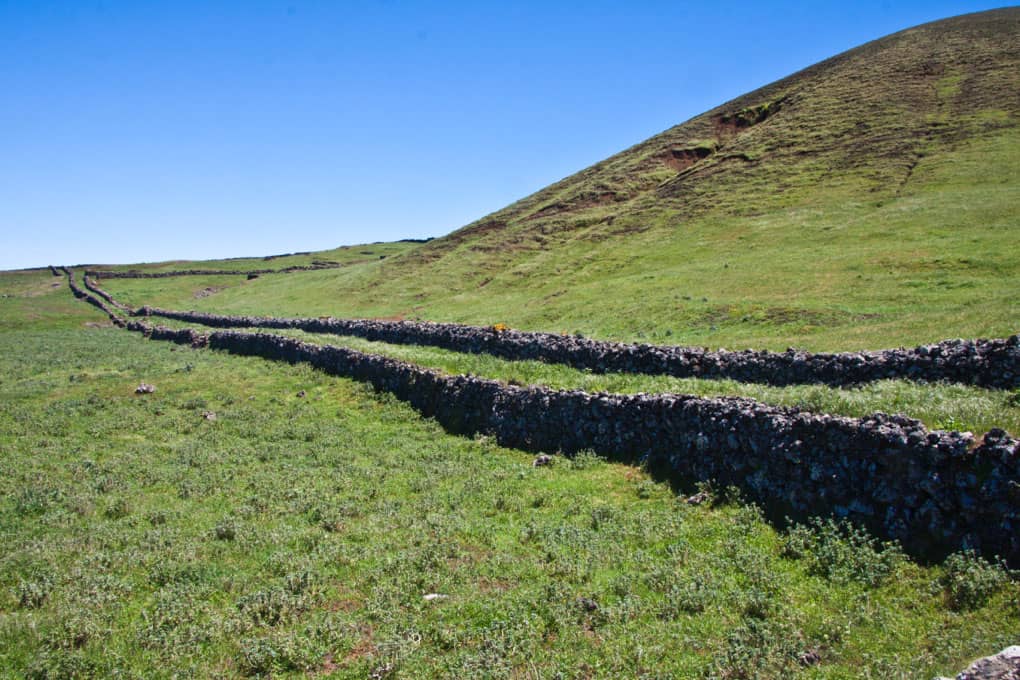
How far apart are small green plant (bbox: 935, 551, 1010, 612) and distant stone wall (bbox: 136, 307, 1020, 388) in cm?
844

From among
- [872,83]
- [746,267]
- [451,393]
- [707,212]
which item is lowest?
[451,393]

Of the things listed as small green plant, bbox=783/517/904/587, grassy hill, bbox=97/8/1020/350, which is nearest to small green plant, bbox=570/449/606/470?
small green plant, bbox=783/517/904/587

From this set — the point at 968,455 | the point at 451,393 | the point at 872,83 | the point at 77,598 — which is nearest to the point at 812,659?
the point at 968,455

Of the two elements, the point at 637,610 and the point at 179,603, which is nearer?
the point at 637,610

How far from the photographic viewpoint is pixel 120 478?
612 inches

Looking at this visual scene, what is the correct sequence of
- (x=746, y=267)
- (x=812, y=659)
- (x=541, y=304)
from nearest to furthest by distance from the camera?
(x=812, y=659), (x=746, y=267), (x=541, y=304)

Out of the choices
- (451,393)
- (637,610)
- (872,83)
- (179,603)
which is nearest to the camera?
(637,610)

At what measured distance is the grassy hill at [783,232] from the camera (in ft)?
96.1

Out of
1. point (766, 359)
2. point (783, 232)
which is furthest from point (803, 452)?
point (783, 232)

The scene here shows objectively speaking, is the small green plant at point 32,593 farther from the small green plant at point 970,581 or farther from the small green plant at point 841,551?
the small green plant at point 970,581

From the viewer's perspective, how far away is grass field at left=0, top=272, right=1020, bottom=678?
24.6 ft

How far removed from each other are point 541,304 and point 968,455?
3841 centimetres

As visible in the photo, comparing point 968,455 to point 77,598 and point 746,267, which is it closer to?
point 77,598

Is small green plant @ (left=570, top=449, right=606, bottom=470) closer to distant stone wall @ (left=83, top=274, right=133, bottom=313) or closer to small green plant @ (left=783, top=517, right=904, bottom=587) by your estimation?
small green plant @ (left=783, top=517, right=904, bottom=587)
